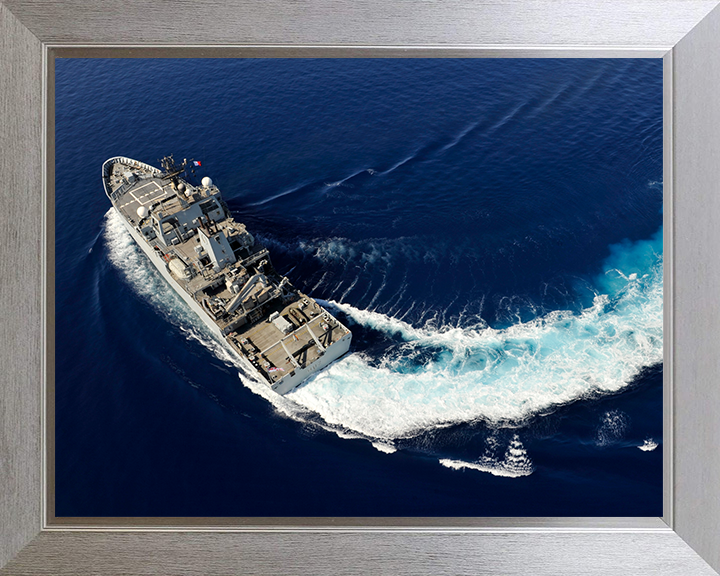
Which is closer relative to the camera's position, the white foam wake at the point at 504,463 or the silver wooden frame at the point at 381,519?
the silver wooden frame at the point at 381,519

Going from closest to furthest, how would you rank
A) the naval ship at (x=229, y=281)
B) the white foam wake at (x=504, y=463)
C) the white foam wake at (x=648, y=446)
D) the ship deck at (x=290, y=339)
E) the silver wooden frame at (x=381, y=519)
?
the silver wooden frame at (x=381, y=519) → the white foam wake at (x=504, y=463) → the white foam wake at (x=648, y=446) → the ship deck at (x=290, y=339) → the naval ship at (x=229, y=281)

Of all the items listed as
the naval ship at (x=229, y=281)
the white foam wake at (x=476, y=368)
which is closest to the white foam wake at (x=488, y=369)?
the white foam wake at (x=476, y=368)

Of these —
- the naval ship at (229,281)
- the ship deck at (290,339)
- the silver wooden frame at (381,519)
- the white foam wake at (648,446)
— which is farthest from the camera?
the naval ship at (229,281)

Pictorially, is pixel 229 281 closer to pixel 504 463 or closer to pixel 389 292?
pixel 389 292

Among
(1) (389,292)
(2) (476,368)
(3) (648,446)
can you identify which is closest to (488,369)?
(2) (476,368)

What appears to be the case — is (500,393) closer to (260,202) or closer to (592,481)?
(592,481)

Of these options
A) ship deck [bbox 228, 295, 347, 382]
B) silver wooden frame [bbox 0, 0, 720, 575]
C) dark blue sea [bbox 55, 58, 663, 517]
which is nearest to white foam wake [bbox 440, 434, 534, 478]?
dark blue sea [bbox 55, 58, 663, 517]

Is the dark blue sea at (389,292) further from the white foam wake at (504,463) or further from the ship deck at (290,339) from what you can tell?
the ship deck at (290,339)

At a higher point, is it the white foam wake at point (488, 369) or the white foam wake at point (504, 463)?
the white foam wake at point (488, 369)
